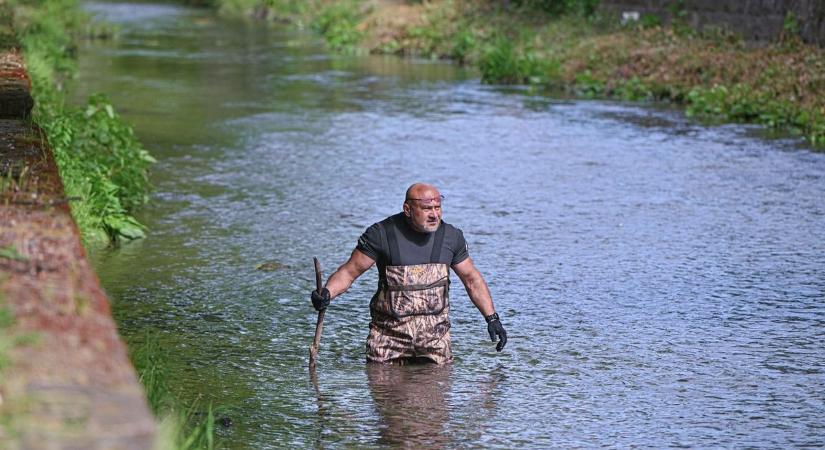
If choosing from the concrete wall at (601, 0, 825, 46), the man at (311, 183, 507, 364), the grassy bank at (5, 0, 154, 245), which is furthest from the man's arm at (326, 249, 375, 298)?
the concrete wall at (601, 0, 825, 46)

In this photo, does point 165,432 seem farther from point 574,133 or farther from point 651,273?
point 574,133

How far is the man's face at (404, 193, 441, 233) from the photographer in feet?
25.3

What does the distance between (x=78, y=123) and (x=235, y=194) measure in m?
1.57

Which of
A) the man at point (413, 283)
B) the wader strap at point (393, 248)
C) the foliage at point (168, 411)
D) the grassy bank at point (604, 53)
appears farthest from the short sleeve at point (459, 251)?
the grassy bank at point (604, 53)

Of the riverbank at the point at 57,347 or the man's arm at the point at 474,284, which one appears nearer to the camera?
the riverbank at the point at 57,347

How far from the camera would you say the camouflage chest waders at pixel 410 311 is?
786 cm

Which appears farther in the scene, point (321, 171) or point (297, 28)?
point (297, 28)

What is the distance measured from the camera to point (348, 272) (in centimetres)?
803

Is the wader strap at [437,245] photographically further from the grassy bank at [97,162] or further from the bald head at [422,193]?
the grassy bank at [97,162]

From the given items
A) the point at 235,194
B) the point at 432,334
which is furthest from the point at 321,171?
the point at 432,334

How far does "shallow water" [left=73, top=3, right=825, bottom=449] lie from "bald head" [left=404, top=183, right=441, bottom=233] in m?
0.80

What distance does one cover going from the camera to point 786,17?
22672 millimetres

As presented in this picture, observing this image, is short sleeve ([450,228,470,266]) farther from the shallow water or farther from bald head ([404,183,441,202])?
the shallow water

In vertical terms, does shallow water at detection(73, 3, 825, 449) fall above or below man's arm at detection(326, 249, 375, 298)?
below
